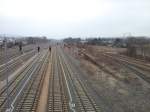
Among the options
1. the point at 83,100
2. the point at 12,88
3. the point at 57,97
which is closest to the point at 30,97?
the point at 57,97

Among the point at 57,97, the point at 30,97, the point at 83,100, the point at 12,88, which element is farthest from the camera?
the point at 12,88

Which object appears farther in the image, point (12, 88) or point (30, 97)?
point (12, 88)

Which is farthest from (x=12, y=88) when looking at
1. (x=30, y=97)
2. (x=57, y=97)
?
(x=57, y=97)

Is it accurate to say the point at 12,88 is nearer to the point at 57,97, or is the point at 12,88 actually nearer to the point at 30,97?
the point at 30,97

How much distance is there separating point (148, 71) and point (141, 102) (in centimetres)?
1766

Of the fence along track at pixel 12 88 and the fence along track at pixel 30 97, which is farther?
the fence along track at pixel 12 88

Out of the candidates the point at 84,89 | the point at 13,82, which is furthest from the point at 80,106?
the point at 13,82

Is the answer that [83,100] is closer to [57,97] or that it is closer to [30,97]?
[57,97]

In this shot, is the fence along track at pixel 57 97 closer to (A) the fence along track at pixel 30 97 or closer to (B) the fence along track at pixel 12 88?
(A) the fence along track at pixel 30 97

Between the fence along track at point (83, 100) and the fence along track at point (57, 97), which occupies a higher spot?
the fence along track at point (57, 97)

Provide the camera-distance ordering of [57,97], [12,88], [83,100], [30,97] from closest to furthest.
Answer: [83,100]
[30,97]
[57,97]
[12,88]

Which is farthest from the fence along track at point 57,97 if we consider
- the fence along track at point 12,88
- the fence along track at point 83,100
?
the fence along track at point 12,88

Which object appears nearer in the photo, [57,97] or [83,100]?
[83,100]

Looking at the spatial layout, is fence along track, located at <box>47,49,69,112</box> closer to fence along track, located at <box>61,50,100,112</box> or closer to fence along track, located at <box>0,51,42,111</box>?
fence along track, located at <box>61,50,100,112</box>
